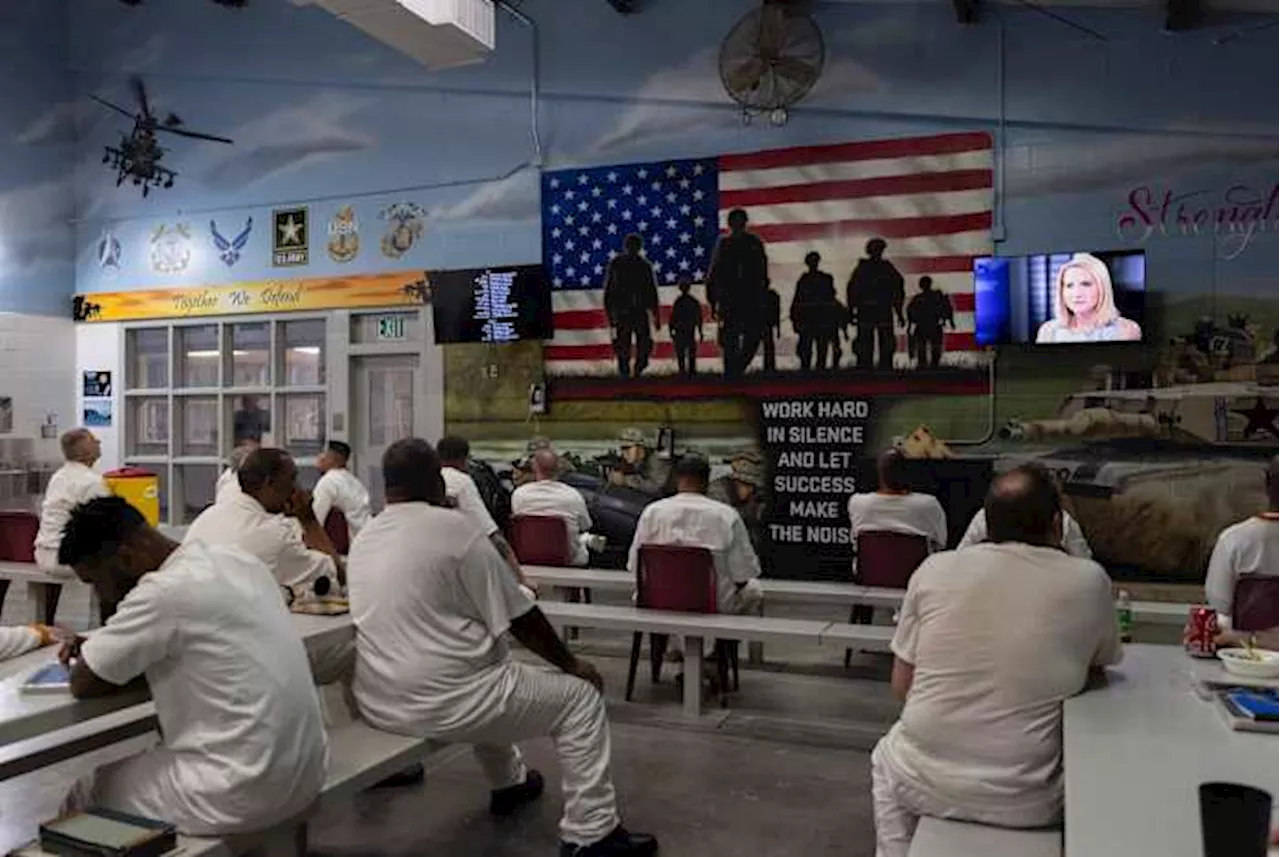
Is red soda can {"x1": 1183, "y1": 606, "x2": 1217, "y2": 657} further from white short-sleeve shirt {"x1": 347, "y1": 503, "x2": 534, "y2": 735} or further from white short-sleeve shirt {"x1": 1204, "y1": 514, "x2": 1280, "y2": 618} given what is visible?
white short-sleeve shirt {"x1": 347, "y1": 503, "x2": 534, "y2": 735}

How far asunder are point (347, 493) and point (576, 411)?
2297 millimetres

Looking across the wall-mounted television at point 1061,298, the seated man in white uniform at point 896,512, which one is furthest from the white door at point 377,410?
the wall-mounted television at point 1061,298

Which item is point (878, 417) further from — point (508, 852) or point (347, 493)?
point (508, 852)

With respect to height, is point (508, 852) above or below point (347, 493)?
below

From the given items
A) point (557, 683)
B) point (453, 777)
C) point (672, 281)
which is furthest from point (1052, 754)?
point (672, 281)

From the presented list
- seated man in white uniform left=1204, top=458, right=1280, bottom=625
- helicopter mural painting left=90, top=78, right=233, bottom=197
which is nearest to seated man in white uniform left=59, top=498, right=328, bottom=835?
seated man in white uniform left=1204, top=458, right=1280, bottom=625

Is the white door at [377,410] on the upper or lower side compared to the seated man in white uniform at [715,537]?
upper

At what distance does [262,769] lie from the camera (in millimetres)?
2572

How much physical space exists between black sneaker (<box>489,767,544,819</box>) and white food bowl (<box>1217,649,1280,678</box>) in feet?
7.85

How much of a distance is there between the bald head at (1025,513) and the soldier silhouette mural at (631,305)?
582 cm

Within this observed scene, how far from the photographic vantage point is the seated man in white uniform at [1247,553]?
14.0ft

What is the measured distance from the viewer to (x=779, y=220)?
800 cm

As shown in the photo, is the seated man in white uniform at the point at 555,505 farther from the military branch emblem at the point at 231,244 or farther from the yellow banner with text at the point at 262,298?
the military branch emblem at the point at 231,244

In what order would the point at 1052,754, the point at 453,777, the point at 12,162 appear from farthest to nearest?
1. the point at 12,162
2. the point at 453,777
3. the point at 1052,754
